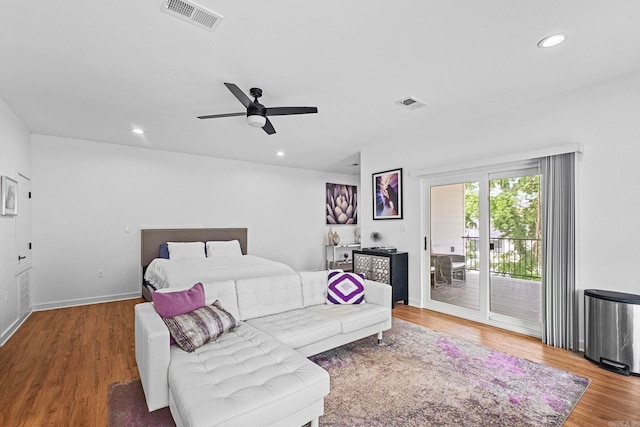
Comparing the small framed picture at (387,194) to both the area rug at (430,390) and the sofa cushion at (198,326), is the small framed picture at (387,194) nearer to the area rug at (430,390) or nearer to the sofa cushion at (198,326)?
the area rug at (430,390)

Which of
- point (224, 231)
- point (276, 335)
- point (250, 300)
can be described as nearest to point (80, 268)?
point (224, 231)

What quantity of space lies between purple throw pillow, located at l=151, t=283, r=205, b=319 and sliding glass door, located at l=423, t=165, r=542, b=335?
3388 mm

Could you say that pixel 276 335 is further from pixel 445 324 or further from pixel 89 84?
pixel 89 84

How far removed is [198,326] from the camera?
228 cm

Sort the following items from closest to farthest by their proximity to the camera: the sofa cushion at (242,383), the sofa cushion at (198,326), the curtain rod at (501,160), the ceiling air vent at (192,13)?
1. the sofa cushion at (242,383)
2. the ceiling air vent at (192,13)
3. the sofa cushion at (198,326)
4. the curtain rod at (501,160)

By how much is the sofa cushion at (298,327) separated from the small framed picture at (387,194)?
8.45 feet

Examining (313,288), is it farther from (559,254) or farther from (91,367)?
(559,254)

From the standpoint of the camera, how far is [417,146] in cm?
470

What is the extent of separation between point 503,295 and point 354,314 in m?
2.18

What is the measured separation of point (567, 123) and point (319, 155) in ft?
12.8

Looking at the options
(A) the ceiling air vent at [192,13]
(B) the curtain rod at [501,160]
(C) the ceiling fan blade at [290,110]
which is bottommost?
(B) the curtain rod at [501,160]

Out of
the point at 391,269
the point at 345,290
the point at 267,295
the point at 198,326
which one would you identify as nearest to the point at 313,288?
the point at 345,290

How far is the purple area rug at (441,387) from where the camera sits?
6.68 ft

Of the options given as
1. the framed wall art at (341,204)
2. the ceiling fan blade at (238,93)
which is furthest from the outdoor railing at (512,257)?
the framed wall art at (341,204)
